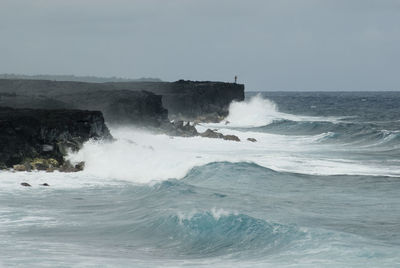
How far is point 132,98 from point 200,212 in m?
34.1

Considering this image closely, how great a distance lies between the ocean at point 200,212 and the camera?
1714 cm

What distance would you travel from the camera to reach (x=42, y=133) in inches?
1268

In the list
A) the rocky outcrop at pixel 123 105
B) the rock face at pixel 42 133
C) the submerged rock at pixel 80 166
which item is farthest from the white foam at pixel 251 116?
the submerged rock at pixel 80 166

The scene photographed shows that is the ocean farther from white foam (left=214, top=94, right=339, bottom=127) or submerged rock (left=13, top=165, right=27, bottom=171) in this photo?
white foam (left=214, top=94, right=339, bottom=127)

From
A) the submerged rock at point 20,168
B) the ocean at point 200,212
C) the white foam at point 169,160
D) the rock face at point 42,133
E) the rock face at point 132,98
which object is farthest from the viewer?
the rock face at point 132,98

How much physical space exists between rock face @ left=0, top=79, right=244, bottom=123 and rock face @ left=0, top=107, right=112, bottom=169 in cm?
1287

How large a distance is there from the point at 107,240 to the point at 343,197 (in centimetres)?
1052

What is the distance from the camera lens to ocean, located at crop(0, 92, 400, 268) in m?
17.1

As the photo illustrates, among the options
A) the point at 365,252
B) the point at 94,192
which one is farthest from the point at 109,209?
the point at 365,252

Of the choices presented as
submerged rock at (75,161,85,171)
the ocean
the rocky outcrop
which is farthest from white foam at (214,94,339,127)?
submerged rock at (75,161,85,171)

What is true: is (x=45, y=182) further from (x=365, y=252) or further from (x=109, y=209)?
(x=365, y=252)

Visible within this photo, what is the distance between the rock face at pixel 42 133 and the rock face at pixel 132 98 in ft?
42.2

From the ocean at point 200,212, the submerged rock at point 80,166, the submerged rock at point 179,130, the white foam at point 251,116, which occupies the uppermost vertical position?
the white foam at point 251,116

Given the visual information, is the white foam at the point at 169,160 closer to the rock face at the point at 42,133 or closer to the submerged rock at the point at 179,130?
the rock face at the point at 42,133
